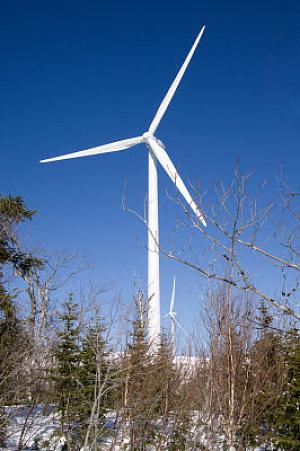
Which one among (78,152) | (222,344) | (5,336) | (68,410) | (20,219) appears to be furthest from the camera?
(78,152)

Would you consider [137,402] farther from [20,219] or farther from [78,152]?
[78,152]

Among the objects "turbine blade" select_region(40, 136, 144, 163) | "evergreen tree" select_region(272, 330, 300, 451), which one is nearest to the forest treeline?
"evergreen tree" select_region(272, 330, 300, 451)

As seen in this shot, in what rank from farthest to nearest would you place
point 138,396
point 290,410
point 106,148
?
point 106,148
point 290,410
point 138,396

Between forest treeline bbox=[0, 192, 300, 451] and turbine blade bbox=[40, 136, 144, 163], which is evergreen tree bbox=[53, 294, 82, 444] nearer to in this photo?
forest treeline bbox=[0, 192, 300, 451]

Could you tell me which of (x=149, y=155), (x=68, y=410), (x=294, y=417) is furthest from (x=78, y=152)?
(x=294, y=417)

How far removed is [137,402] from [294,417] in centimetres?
604

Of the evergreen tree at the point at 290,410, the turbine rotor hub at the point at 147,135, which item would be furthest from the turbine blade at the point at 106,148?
the evergreen tree at the point at 290,410

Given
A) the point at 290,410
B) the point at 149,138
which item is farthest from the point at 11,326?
the point at 149,138

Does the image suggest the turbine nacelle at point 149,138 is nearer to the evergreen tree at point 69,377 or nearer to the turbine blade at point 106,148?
the turbine blade at point 106,148

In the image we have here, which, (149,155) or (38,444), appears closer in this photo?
(38,444)

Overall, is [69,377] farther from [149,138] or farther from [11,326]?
[149,138]

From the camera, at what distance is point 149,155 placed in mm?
26656

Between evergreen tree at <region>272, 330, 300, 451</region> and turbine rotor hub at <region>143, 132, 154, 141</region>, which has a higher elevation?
turbine rotor hub at <region>143, 132, 154, 141</region>

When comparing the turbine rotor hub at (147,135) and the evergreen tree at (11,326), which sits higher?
the turbine rotor hub at (147,135)
